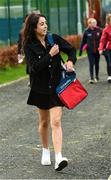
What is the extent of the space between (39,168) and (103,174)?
0.82 m

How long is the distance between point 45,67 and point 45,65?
0.07 m

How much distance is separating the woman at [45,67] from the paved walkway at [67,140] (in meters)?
0.37

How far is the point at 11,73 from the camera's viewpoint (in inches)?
802

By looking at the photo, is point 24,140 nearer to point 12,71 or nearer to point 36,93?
point 36,93

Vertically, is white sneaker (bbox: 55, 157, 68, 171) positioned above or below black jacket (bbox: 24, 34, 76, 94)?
below

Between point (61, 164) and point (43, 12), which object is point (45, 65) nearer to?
point (61, 164)

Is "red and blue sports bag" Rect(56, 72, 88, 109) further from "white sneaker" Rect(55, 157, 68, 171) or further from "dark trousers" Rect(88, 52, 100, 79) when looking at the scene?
"dark trousers" Rect(88, 52, 100, 79)

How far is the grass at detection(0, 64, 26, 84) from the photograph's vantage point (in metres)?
18.9

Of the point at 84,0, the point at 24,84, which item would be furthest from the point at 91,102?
the point at 84,0

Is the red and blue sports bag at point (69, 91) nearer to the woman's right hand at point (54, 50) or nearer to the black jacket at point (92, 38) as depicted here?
the woman's right hand at point (54, 50)

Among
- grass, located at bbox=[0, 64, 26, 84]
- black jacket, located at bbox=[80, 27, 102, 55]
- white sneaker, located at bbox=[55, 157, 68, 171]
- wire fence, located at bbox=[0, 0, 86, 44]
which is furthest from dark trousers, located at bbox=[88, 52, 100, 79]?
white sneaker, located at bbox=[55, 157, 68, 171]

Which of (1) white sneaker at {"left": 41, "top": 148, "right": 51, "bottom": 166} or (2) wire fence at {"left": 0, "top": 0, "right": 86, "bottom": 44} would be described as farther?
(2) wire fence at {"left": 0, "top": 0, "right": 86, "bottom": 44}

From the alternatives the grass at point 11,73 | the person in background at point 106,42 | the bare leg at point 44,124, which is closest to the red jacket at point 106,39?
the person in background at point 106,42

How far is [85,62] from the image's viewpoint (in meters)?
25.5
